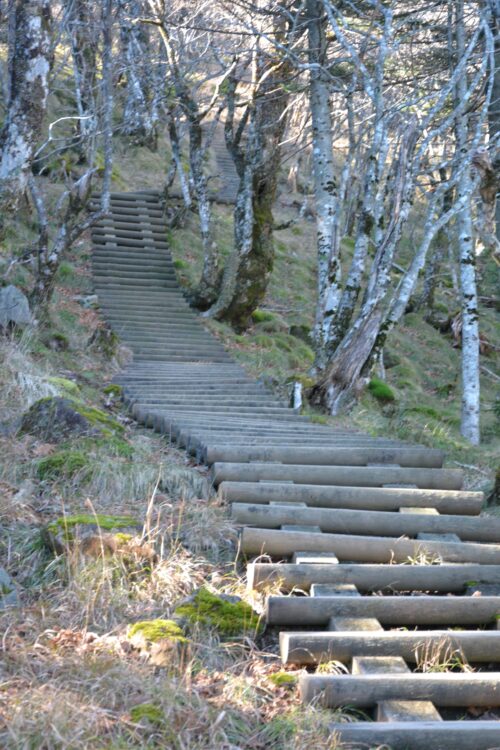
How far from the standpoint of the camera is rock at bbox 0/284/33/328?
1202 centimetres

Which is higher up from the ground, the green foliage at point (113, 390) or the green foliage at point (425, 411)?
the green foliage at point (113, 390)

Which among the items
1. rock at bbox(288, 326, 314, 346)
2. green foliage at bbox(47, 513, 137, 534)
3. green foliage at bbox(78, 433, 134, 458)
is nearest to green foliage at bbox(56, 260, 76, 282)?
rock at bbox(288, 326, 314, 346)

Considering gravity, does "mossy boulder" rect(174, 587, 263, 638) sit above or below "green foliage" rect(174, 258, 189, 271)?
below

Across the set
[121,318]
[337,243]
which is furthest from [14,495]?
[121,318]

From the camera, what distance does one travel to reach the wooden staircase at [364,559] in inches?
166

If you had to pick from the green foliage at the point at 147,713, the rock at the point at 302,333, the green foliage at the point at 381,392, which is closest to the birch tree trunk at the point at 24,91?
the green foliage at the point at 147,713

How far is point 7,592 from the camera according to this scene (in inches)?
190

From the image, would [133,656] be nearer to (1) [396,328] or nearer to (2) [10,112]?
(2) [10,112]

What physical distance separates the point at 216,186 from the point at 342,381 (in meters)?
18.3

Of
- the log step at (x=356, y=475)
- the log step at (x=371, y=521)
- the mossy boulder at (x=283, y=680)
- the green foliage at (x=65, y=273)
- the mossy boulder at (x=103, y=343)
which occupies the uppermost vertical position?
the green foliage at (x=65, y=273)

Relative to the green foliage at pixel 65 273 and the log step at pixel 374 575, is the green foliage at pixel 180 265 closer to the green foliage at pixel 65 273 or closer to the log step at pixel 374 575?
the green foliage at pixel 65 273

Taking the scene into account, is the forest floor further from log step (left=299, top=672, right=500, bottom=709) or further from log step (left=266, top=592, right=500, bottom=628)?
log step (left=266, top=592, right=500, bottom=628)

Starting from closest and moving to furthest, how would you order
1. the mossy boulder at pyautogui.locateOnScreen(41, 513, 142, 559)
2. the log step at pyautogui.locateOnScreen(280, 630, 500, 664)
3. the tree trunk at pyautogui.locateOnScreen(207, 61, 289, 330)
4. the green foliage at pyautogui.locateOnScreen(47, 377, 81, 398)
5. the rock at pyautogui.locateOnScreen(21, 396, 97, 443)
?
the log step at pyautogui.locateOnScreen(280, 630, 500, 664) → the mossy boulder at pyautogui.locateOnScreen(41, 513, 142, 559) → the rock at pyautogui.locateOnScreen(21, 396, 97, 443) → the green foliage at pyautogui.locateOnScreen(47, 377, 81, 398) → the tree trunk at pyautogui.locateOnScreen(207, 61, 289, 330)

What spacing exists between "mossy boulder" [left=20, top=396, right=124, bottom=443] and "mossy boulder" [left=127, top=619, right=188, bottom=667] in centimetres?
303
